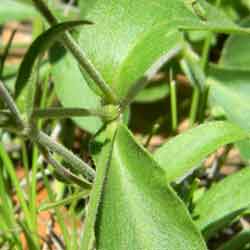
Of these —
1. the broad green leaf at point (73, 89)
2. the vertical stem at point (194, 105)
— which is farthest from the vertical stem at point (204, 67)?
the broad green leaf at point (73, 89)

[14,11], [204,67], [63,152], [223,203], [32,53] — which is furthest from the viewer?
[14,11]

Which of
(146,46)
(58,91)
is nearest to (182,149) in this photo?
(146,46)

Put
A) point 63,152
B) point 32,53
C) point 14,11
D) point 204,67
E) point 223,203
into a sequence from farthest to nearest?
point 14,11
point 204,67
point 223,203
point 63,152
point 32,53

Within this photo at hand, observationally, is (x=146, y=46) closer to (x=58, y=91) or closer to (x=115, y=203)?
(x=115, y=203)

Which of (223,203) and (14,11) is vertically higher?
(14,11)

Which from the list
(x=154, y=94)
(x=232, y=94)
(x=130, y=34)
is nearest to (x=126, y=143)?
(x=130, y=34)

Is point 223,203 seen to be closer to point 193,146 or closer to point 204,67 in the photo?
point 193,146

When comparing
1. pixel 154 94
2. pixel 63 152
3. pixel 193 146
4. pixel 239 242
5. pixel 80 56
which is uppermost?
pixel 80 56
